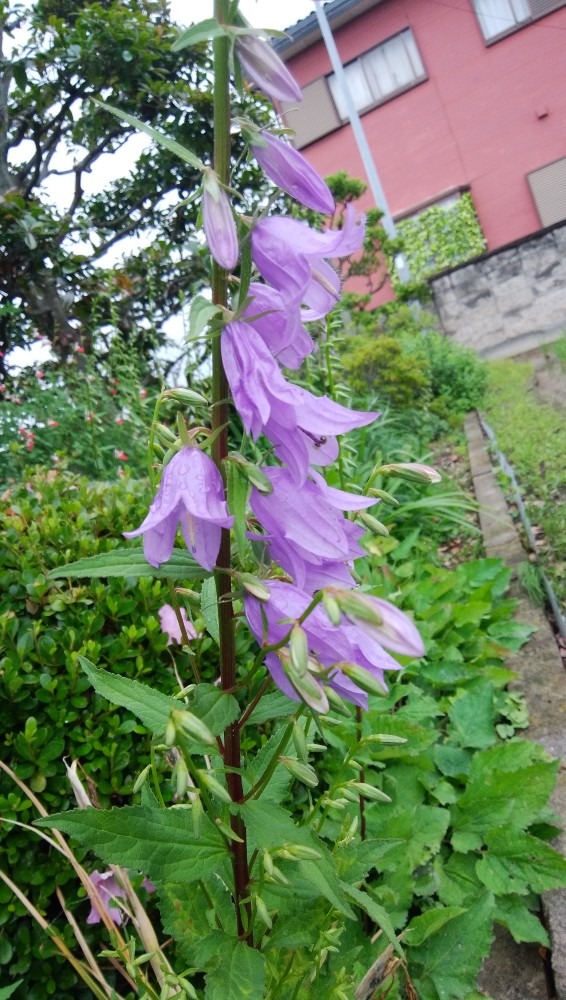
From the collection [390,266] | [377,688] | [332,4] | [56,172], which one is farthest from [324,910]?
[332,4]

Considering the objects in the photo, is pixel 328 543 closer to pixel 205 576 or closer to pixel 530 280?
pixel 205 576

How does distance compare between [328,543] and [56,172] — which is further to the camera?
[56,172]

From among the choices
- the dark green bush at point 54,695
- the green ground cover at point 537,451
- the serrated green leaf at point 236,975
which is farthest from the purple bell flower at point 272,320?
the green ground cover at point 537,451

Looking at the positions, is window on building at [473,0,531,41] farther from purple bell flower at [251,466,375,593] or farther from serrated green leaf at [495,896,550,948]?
purple bell flower at [251,466,375,593]

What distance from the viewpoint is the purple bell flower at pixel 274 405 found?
2.51ft

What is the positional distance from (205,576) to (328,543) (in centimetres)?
18

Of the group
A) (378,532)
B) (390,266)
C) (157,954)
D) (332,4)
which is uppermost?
(332,4)

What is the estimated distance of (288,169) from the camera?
83cm

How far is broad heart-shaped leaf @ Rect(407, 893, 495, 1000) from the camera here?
4.75 ft

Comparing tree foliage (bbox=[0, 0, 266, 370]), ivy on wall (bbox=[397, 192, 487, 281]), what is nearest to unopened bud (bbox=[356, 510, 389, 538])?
tree foliage (bbox=[0, 0, 266, 370])

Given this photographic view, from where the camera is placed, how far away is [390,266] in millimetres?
11094

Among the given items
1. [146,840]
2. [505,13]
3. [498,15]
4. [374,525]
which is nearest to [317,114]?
[498,15]

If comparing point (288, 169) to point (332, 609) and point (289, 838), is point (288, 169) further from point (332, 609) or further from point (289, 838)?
point (289, 838)

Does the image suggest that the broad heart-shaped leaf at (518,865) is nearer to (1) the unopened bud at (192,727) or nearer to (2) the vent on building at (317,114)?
(1) the unopened bud at (192,727)
